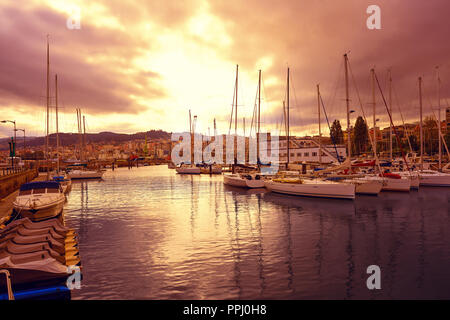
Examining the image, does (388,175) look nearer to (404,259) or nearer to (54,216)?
(404,259)

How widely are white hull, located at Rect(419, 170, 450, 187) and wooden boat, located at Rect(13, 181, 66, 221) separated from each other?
48.8 meters

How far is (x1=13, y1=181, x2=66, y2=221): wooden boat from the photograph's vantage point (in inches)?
719

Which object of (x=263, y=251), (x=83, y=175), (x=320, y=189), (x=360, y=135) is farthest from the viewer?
(x=360, y=135)

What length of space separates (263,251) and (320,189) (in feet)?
62.7

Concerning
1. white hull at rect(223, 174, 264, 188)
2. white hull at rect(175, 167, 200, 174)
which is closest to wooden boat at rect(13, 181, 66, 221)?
white hull at rect(223, 174, 264, 188)

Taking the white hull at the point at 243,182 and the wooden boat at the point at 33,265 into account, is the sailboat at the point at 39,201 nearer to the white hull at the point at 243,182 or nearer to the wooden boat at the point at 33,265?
the wooden boat at the point at 33,265

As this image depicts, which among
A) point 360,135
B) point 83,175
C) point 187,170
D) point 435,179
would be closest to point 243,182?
point 435,179

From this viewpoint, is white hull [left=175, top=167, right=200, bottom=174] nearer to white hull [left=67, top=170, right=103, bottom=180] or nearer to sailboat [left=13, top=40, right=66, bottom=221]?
white hull [left=67, top=170, right=103, bottom=180]

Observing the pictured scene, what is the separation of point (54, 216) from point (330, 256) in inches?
742

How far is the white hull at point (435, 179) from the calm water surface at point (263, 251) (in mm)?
18668

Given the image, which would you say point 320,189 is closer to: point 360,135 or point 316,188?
point 316,188

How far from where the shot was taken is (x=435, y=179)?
41.8 metres

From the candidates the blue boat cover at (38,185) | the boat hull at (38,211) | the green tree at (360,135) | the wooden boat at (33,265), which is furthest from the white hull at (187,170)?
the green tree at (360,135)

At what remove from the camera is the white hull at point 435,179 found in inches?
1617
